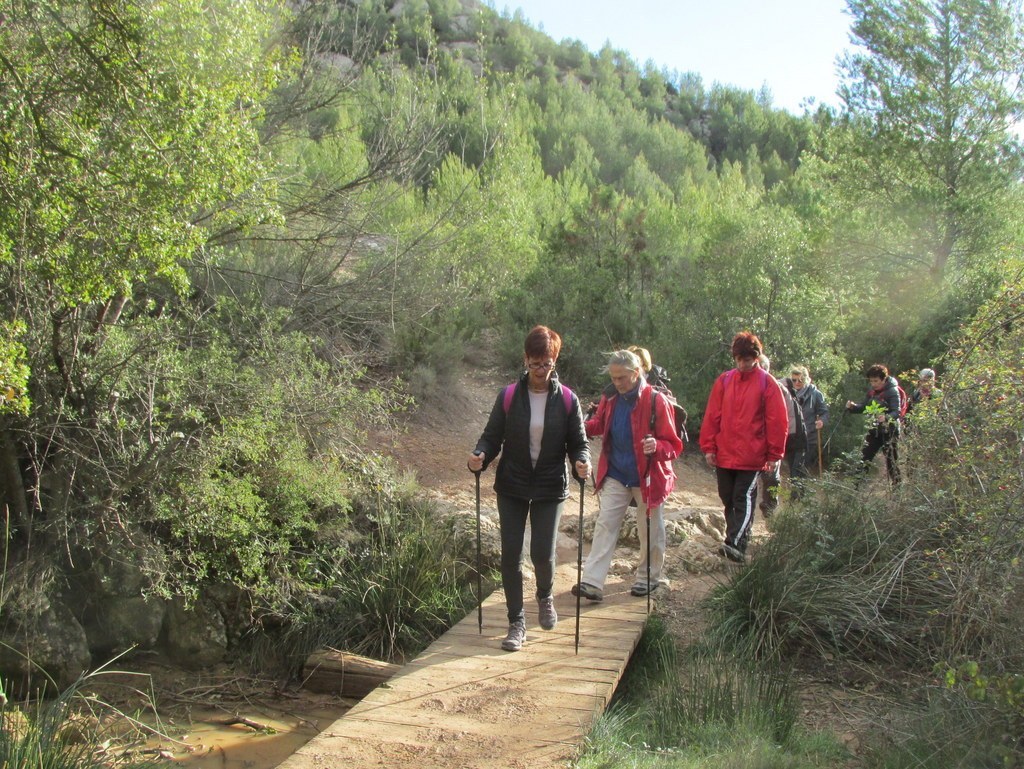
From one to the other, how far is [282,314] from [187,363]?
4.84ft

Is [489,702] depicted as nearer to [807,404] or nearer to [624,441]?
[624,441]

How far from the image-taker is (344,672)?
730 cm

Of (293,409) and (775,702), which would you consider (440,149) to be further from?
(775,702)

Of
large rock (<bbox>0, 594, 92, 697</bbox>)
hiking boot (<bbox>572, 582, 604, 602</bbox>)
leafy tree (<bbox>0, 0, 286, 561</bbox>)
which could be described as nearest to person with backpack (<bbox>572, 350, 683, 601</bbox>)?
hiking boot (<bbox>572, 582, 604, 602</bbox>)

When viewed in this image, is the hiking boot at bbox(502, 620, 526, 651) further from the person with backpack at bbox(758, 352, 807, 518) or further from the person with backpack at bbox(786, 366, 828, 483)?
the person with backpack at bbox(786, 366, 828, 483)

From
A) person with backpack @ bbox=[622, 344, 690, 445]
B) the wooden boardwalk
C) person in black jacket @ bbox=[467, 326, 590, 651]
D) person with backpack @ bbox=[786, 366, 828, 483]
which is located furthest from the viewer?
person with backpack @ bbox=[786, 366, 828, 483]

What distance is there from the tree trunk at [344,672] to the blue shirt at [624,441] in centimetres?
235

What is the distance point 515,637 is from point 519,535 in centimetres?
65

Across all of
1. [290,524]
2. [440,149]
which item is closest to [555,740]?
[290,524]

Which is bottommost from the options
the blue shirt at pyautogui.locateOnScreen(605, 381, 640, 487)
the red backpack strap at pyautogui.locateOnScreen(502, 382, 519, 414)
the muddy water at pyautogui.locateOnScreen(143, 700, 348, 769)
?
the muddy water at pyautogui.locateOnScreen(143, 700, 348, 769)

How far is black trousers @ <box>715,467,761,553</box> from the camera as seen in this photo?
7148mm

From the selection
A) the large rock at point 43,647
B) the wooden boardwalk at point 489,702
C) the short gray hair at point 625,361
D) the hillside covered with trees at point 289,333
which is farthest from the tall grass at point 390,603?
the short gray hair at point 625,361

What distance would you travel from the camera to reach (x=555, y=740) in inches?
177

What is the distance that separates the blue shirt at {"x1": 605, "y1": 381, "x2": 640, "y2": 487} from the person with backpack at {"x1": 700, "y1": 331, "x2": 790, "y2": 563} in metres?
0.80
